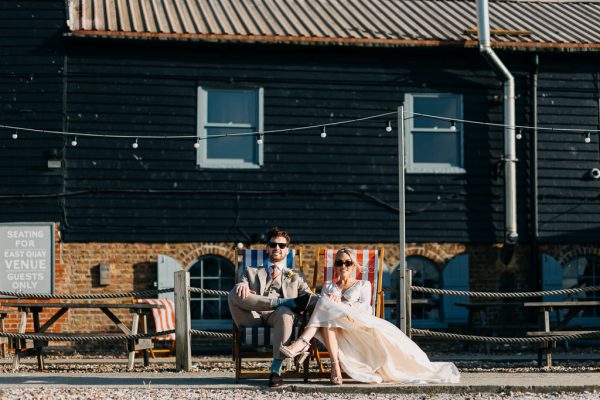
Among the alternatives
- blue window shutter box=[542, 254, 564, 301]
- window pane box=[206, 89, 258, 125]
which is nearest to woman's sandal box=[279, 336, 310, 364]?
window pane box=[206, 89, 258, 125]

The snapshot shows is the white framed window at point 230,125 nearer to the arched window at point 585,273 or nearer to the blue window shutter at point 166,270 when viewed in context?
the blue window shutter at point 166,270

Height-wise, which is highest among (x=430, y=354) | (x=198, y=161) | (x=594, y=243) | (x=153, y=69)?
(x=153, y=69)

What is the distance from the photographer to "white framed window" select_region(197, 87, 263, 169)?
56.6ft

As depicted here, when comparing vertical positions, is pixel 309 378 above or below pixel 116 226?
below

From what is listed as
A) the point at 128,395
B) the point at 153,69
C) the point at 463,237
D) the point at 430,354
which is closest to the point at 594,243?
the point at 463,237

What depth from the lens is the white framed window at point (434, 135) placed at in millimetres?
17766

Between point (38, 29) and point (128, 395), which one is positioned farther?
point (38, 29)

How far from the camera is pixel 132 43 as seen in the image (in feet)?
56.0

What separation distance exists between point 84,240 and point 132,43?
9.98 feet

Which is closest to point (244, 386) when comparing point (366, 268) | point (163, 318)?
point (366, 268)

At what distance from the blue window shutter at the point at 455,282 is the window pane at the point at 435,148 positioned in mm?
1558

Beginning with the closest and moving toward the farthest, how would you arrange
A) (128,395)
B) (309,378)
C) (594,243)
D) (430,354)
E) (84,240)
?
(128,395), (309,378), (430,354), (84,240), (594,243)

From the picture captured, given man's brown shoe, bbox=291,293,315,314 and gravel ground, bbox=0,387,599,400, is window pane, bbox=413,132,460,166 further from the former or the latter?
gravel ground, bbox=0,387,599,400

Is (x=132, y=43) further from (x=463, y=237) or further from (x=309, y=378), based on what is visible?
(x=309, y=378)
